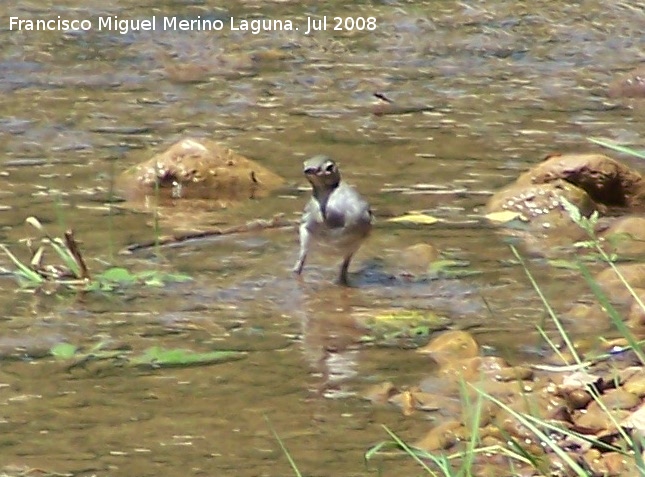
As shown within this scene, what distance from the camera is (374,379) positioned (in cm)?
516

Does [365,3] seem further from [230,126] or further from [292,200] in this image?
[292,200]

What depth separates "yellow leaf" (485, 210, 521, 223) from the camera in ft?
23.0

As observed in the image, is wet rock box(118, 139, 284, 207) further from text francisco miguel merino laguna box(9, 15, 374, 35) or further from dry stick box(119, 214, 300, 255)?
text francisco miguel merino laguna box(9, 15, 374, 35)

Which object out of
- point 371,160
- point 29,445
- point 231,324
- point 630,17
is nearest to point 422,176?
point 371,160

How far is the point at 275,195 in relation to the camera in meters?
7.53

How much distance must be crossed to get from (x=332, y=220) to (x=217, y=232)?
59 cm

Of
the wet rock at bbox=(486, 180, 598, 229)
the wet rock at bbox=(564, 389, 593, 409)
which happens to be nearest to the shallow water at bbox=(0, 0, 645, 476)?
the wet rock at bbox=(486, 180, 598, 229)

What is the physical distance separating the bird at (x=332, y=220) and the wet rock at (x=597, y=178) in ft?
3.06

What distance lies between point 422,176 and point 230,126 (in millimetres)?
1534

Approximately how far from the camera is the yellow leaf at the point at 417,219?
23.0 feet

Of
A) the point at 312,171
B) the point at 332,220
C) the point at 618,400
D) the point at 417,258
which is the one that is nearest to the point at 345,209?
the point at 332,220

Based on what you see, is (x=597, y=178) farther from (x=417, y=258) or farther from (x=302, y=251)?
(x=302, y=251)

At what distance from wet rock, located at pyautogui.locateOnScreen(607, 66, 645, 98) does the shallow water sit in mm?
162

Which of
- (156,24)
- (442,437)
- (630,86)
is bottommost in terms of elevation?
(156,24)
